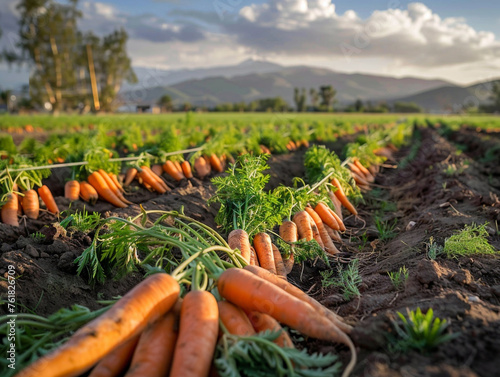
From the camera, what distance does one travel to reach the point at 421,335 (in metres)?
2.17

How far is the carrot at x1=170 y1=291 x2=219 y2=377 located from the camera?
214cm

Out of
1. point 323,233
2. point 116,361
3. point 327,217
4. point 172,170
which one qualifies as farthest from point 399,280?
point 172,170

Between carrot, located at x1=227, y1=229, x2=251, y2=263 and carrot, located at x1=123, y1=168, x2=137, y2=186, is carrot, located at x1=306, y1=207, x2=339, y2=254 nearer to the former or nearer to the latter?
carrot, located at x1=227, y1=229, x2=251, y2=263

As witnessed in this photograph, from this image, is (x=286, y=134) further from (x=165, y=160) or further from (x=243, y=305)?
(x=243, y=305)

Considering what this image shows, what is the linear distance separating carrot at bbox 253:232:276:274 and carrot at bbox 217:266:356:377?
4.13ft

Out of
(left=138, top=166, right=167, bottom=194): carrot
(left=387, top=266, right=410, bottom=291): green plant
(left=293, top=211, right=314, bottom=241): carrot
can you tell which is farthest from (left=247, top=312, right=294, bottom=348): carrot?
(left=138, top=166, right=167, bottom=194): carrot

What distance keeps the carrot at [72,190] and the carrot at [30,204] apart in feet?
1.99

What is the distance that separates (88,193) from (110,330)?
18.1 ft

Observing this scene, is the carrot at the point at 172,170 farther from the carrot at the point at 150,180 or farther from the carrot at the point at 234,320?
the carrot at the point at 234,320

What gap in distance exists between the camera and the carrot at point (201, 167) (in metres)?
9.52

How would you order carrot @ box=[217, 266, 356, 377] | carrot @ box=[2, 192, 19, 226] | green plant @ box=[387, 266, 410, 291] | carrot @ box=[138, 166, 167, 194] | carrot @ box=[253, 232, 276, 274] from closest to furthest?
carrot @ box=[217, 266, 356, 377]
green plant @ box=[387, 266, 410, 291]
carrot @ box=[253, 232, 276, 274]
carrot @ box=[2, 192, 19, 226]
carrot @ box=[138, 166, 167, 194]

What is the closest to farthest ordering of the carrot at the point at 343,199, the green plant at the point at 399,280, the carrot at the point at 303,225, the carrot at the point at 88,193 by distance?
the green plant at the point at 399,280 < the carrot at the point at 303,225 < the carrot at the point at 343,199 < the carrot at the point at 88,193

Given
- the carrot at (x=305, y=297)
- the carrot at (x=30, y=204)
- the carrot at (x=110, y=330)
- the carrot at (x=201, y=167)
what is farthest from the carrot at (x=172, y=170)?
the carrot at (x=110, y=330)

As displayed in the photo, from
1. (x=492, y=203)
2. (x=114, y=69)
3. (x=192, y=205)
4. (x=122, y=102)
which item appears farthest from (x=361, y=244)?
(x=122, y=102)
